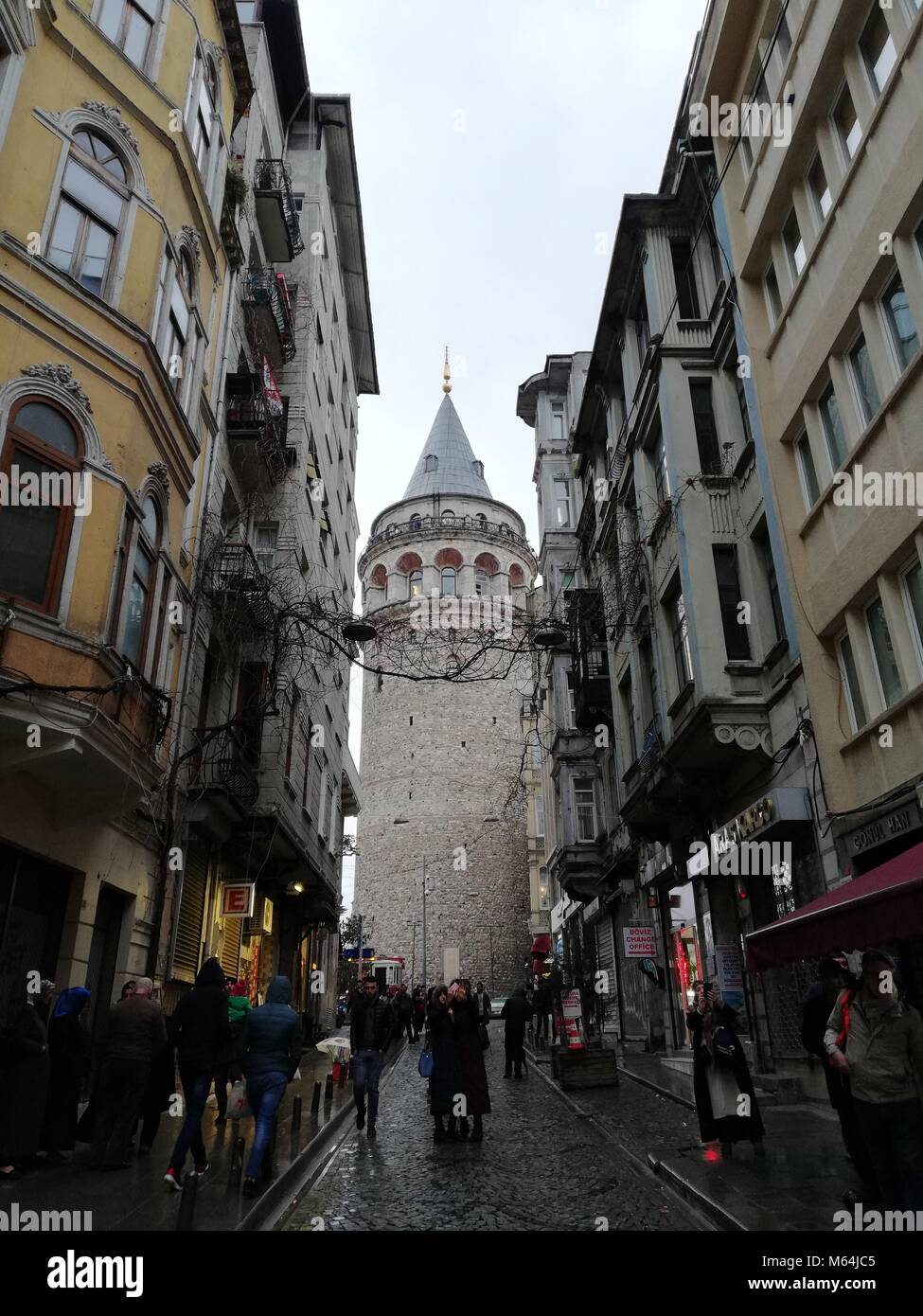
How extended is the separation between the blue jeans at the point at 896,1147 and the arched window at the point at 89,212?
11238 millimetres

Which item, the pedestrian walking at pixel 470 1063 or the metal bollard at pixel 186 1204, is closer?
the metal bollard at pixel 186 1204

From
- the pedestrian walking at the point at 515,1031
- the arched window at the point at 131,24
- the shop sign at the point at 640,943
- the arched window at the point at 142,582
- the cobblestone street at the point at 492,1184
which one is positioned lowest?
the cobblestone street at the point at 492,1184

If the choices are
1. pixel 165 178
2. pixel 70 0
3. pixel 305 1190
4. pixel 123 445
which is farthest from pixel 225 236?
pixel 305 1190

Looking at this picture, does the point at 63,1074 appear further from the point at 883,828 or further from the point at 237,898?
the point at 883,828

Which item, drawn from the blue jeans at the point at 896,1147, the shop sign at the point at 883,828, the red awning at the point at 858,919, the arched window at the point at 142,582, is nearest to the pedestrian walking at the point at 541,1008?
the shop sign at the point at 883,828

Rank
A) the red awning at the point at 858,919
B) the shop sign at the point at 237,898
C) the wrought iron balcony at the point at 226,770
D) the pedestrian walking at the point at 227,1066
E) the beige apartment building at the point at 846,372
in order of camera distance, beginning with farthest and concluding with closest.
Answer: the shop sign at the point at 237,898
the wrought iron balcony at the point at 226,770
the pedestrian walking at the point at 227,1066
the beige apartment building at the point at 846,372
the red awning at the point at 858,919

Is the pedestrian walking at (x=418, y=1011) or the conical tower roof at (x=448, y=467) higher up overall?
the conical tower roof at (x=448, y=467)

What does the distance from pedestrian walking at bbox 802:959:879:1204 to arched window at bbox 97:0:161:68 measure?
13.9m

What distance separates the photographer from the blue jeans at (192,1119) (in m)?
7.29

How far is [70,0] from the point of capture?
36.8ft

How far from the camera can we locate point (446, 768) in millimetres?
52250

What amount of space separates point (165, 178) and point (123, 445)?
4.54m

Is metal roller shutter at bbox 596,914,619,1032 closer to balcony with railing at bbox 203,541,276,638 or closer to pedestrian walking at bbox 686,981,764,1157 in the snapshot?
balcony with railing at bbox 203,541,276,638

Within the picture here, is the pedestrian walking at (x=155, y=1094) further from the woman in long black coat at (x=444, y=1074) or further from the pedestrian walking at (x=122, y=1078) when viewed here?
the woman in long black coat at (x=444, y=1074)
